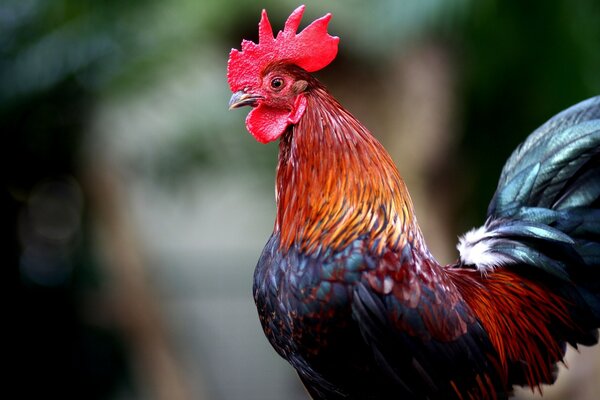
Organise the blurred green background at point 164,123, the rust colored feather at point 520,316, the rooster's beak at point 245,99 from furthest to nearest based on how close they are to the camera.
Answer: the blurred green background at point 164,123, the rust colored feather at point 520,316, the rooster's beak at point 245,99

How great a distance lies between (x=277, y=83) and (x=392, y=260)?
0.61 meters

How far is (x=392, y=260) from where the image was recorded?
7.14ft

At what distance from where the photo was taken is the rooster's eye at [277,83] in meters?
2.28

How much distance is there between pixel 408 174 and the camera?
5.98 meters

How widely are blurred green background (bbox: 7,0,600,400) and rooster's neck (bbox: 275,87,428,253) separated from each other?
2971 mm

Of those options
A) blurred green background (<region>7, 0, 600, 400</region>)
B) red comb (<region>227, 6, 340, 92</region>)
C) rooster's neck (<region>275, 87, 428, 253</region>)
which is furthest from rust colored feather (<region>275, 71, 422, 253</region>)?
blurred green background (<region>7, 0, 600, 400</region>)

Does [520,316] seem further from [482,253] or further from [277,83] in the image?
[277,83]

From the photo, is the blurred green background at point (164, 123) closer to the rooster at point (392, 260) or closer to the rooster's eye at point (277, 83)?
the rooster at point (392, 260)

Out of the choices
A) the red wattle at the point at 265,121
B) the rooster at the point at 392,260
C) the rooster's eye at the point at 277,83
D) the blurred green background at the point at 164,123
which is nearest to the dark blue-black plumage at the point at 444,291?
the rooster at the point at 392,260

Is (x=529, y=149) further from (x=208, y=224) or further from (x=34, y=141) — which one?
(x=208, y=224)

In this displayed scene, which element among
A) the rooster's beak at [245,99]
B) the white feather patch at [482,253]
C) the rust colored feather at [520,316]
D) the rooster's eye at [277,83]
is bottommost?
the rust colored feather at [520,316]

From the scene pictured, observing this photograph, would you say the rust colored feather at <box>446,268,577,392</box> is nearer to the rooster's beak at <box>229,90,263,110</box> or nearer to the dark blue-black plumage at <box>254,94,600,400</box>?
the dark blue-black plumage at <box>254,94,600,400</box>

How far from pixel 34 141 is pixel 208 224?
3759 millimetres

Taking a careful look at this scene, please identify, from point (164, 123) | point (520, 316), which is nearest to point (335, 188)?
point (520, 316)
